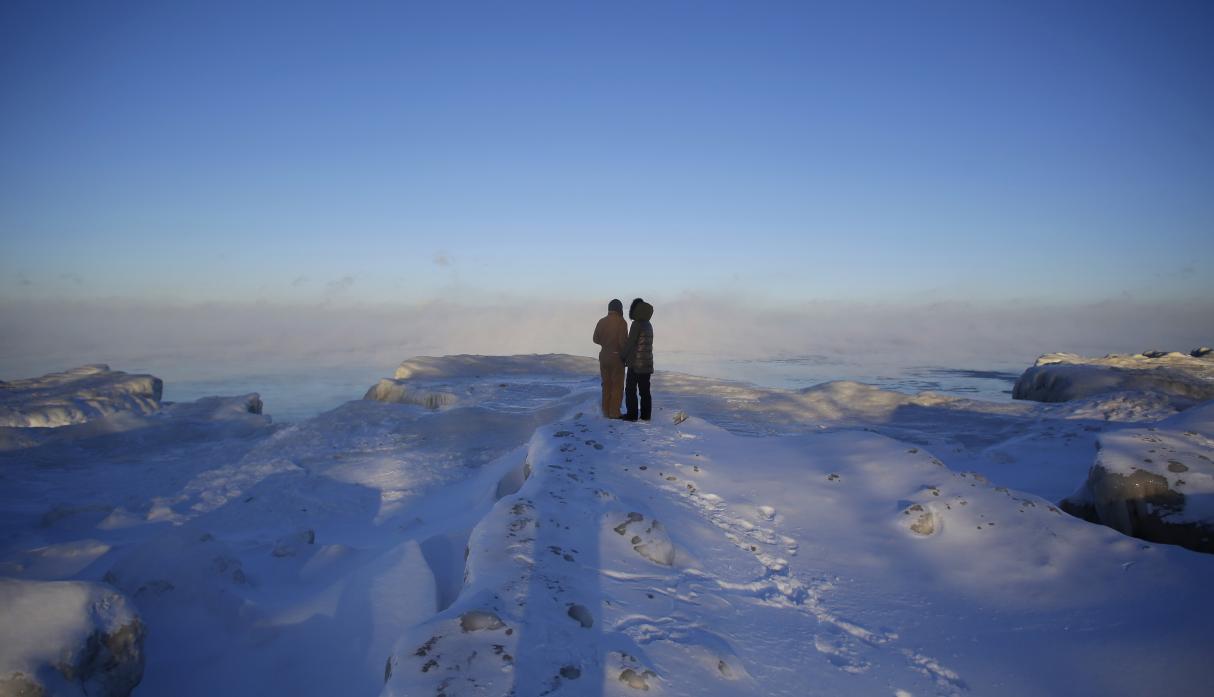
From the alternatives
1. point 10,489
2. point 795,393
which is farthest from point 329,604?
point 795,393

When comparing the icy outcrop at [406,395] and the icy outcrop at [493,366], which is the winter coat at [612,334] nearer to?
the icy outcrop at [406,395]

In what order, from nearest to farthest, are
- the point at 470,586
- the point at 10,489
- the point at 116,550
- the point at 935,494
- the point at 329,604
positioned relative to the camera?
the point at 470,586, the point at 329,604, the point at 935,494, the point at 116,550, the point at 10,489

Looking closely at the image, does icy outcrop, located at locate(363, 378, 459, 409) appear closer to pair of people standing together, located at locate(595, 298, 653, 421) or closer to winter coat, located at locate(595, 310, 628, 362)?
pair of people standing together, located at locate(595, 298, 653, 421)

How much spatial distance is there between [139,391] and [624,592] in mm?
24059

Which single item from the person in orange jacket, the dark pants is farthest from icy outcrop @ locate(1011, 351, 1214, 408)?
the person in orange jacket

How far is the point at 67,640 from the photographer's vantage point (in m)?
3.54

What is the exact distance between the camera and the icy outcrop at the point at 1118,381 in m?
15.9

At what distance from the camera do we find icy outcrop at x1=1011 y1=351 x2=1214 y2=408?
52.3 ft

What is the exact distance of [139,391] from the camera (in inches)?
828

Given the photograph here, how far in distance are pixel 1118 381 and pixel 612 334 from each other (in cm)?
1612

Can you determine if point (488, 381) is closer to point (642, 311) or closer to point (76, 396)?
point (642, 311)

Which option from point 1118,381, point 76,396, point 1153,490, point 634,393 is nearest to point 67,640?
point 634,393

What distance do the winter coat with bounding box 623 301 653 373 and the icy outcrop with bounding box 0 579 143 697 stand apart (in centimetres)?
636

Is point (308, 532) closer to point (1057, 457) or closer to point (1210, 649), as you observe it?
point (1210, 649)
